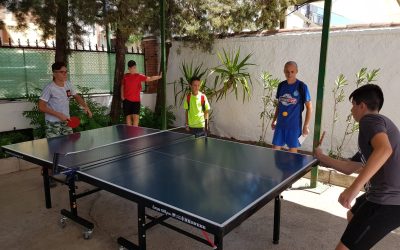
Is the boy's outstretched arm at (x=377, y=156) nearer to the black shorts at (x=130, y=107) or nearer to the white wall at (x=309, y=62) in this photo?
the white wall at (x=309, y=62)

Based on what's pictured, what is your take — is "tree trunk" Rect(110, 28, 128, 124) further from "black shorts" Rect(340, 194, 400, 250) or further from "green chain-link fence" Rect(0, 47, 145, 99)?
"black shorts" Rect(340, 194, 400, 250)

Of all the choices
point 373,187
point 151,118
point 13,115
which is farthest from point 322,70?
point 13,115

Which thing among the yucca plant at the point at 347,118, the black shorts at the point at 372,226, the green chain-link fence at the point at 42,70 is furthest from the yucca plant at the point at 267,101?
the black shorts at the point at 372,226

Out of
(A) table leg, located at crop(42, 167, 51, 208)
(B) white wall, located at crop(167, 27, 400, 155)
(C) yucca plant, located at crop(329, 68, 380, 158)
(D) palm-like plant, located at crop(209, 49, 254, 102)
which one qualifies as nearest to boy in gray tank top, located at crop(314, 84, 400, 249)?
(A) table leg, located at crop(42, 167, 51, 208)

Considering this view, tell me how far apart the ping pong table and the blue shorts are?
50.1 inches

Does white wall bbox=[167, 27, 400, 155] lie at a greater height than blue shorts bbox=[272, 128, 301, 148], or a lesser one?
greater

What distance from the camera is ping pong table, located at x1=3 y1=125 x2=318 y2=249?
191cm

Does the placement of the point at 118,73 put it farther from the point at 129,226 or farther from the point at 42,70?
the point at 129,226

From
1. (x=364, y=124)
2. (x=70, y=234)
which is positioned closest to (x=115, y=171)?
(x=70, y=234)


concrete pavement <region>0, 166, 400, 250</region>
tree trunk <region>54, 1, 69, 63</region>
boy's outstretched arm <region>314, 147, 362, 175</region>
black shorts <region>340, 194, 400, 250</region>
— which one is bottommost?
concrete pavement <region>0, 166, 400, 250</region>

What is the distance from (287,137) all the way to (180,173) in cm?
242

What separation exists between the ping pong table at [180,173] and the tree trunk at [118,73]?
144 inches

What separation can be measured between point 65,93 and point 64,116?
17.9 inches

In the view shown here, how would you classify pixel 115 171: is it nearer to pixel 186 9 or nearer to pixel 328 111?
pixel 328 111
